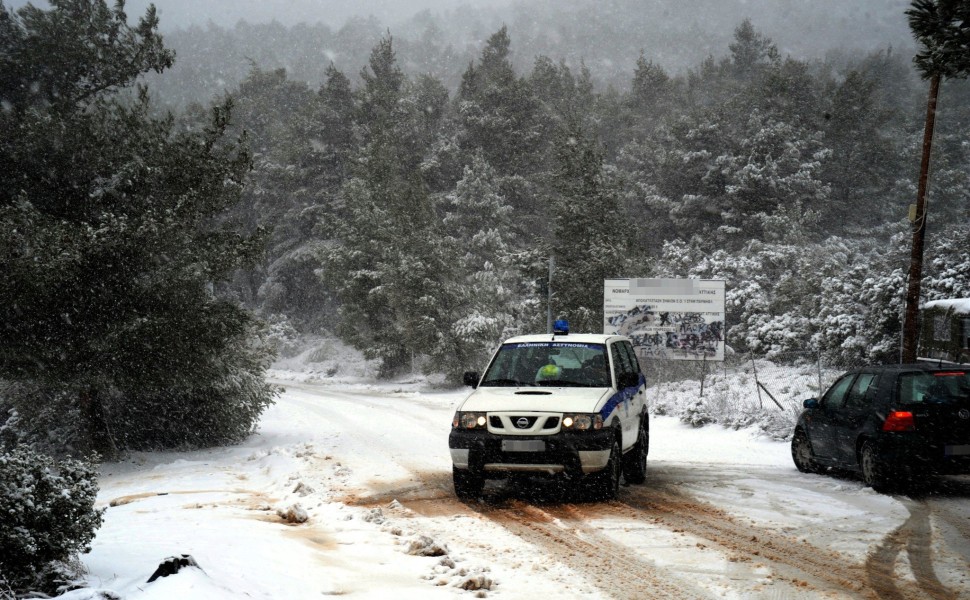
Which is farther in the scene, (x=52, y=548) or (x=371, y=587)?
(x=371, y=587)

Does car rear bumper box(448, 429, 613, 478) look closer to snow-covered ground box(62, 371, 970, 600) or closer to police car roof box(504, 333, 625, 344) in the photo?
snow-covered ground box(62, 371, 970, 600)

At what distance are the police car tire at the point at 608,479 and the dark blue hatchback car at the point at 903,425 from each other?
10.2 feet

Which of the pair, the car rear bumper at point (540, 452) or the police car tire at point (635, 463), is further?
the police car tire at point (635, 463)

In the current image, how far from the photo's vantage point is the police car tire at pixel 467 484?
30.1ft

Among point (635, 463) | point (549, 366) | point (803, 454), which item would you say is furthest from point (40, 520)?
point (803, 454)

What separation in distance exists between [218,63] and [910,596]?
132417 mm

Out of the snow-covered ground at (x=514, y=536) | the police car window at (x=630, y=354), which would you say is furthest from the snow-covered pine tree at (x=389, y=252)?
the police car window at (x=630, y=354)

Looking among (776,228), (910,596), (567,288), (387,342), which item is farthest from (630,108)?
(910,596)

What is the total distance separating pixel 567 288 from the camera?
28688 millimetres

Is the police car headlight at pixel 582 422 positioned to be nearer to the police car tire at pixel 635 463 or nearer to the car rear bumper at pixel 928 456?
the police car tire at pixel 635 463

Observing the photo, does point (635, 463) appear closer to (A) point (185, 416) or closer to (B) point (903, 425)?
(B) point (903, 425)

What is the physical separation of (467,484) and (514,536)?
1875 millimetres

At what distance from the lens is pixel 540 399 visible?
9125 millimetres

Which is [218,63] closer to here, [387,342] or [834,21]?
[387,342]
